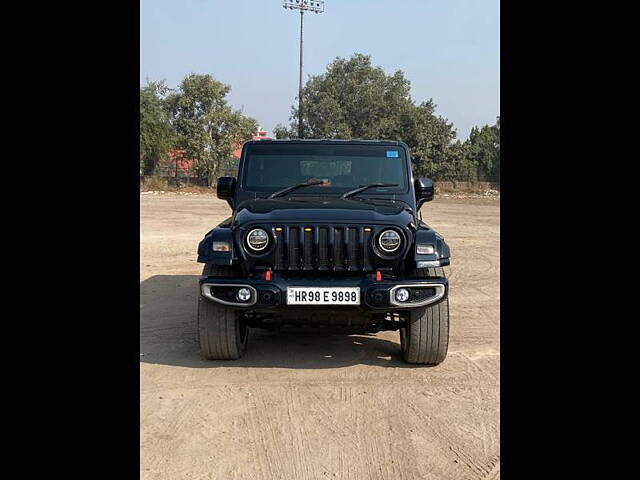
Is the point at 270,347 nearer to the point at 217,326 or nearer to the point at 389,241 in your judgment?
the point at 217,326

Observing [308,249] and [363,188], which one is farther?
[363,188]

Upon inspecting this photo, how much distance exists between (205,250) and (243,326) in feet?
2.75

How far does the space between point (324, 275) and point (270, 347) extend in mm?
1206

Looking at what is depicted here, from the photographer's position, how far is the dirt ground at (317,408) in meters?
2.82


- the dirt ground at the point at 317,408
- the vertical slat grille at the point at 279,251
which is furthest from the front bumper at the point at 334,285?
the dirt ground at the point at 317,408

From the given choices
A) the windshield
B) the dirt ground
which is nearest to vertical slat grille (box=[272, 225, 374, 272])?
the dirt ground

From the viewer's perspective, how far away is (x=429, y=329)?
4184mm

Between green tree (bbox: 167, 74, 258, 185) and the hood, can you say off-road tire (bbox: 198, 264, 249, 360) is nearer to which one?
the hood

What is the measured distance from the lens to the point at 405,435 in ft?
10.3

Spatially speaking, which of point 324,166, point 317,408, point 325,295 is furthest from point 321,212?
point 317,408
